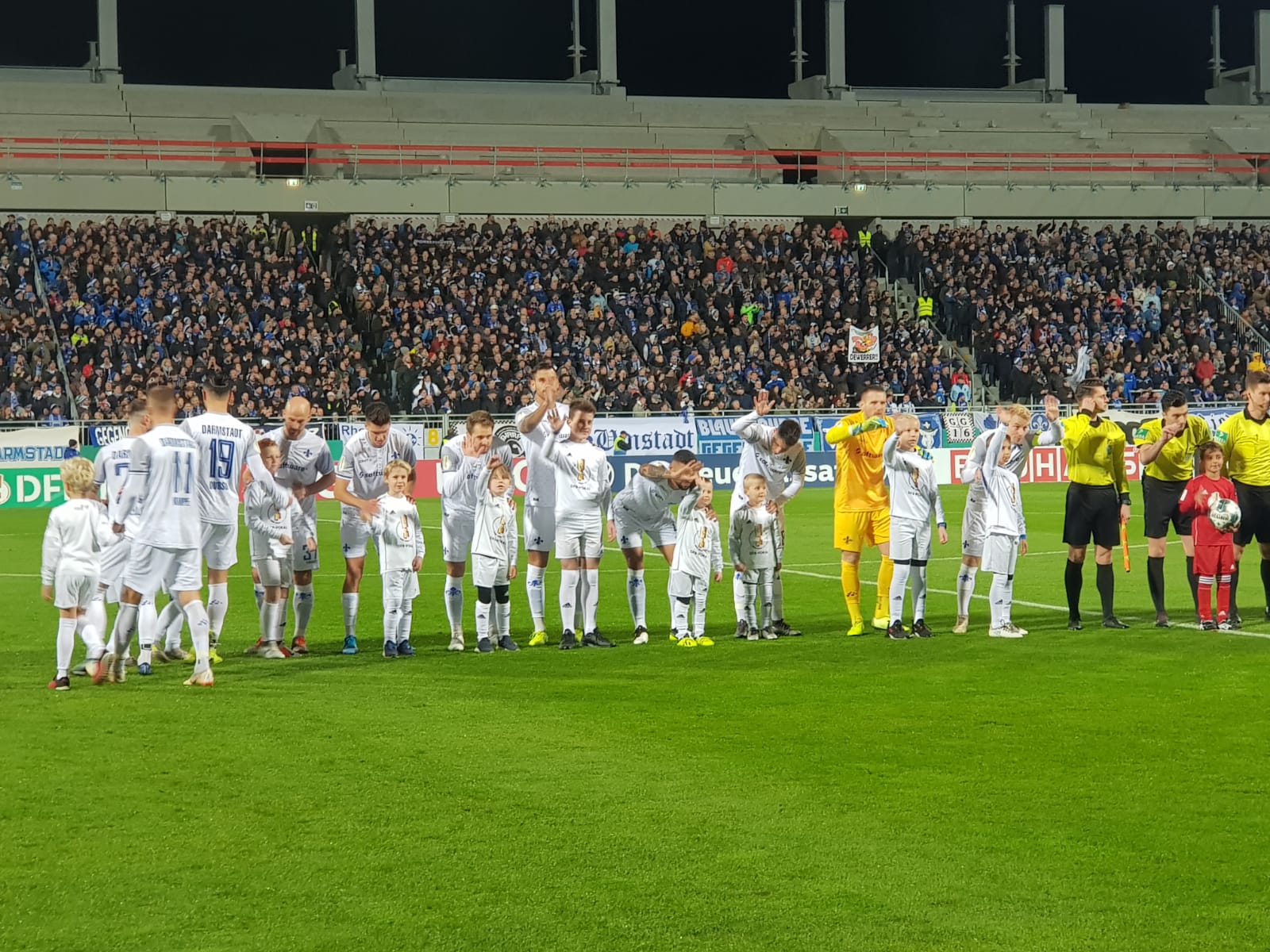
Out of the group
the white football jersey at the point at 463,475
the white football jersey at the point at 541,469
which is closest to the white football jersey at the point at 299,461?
the white football jersey at the point at 463,475

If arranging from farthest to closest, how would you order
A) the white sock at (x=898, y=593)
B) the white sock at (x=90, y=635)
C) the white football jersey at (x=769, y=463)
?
the white football jersey at (x=769, y=463) < the white sock at (x=898, y=593) < the white sock at (x=90, y=635)

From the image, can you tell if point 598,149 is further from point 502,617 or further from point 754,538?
point 502,617

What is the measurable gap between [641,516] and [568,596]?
951 millimetres

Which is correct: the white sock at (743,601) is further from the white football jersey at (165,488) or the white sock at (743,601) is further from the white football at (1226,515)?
the white football jersey at (165,488)

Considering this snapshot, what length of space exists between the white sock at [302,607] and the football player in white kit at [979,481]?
5.64 metres

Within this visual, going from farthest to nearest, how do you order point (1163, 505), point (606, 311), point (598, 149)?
point (598, 149), point (606, 311), point (1163, 505)

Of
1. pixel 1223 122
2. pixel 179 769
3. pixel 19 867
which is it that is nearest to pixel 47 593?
pixel 179 769

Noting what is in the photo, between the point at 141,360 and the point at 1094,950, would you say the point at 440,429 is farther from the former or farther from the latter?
the point at 1094,950

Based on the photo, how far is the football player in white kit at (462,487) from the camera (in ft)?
43.4

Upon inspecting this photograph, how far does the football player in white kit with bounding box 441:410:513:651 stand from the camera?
1323 cm

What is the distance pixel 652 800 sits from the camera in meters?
7.68

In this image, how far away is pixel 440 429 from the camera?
33.8 m

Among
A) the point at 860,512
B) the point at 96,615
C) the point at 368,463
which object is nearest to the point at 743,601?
the point at 860,512

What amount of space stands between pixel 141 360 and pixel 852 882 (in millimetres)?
32245
